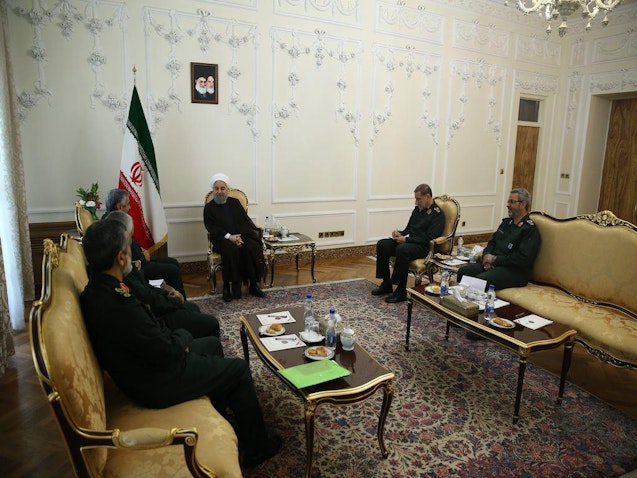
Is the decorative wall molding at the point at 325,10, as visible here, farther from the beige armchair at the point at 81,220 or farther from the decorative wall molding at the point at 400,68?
the beige armchair at the point at 81,220

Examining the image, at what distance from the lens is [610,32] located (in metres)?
6.67

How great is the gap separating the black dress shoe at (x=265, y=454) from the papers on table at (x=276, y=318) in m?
0.67

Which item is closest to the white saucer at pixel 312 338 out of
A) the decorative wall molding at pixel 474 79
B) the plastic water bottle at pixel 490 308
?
the plastic water bottle at pixel 490 308

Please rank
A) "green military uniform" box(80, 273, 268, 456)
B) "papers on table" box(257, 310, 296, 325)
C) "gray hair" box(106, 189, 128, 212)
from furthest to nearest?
"gray hair" box(106, 189, 128, 212) → "papers on table" box(257, 310, 296, 325) → "green military uniform" box(80, 273, 268, 456)

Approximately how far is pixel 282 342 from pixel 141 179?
2.71m

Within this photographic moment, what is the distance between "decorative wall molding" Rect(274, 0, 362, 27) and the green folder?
4.47 metres

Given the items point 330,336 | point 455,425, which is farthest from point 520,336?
point 330,336

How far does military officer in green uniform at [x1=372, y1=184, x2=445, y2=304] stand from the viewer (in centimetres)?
432

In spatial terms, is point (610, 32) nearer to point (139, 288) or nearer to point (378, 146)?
point (378, 146)

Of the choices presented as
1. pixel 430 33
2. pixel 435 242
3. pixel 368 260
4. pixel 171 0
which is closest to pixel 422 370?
pixel 435 242

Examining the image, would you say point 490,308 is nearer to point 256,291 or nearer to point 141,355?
point 141,355

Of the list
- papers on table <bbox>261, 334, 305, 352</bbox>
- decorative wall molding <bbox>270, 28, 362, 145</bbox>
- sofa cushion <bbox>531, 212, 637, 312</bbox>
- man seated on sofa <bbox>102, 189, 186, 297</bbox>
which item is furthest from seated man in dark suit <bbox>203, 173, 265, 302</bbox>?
sofa cushion <bbox>531, 212, 637, 312</bbox>

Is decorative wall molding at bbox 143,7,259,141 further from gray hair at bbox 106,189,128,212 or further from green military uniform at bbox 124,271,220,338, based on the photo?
green military uniform at bbox 124,271,220,338

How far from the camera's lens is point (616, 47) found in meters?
6.63
